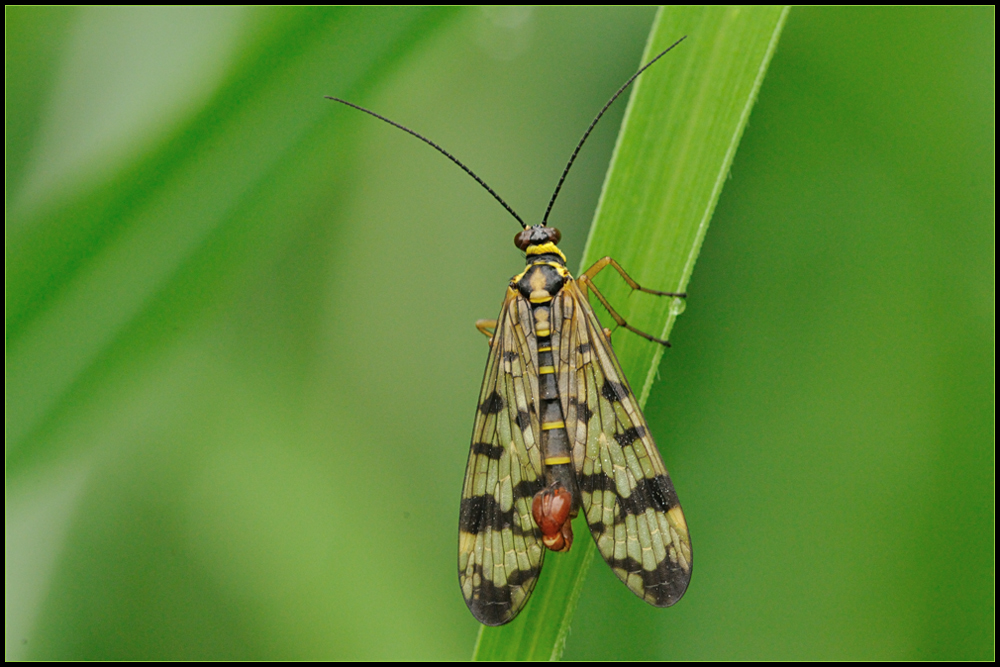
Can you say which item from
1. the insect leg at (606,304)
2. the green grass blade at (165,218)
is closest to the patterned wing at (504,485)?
the insect leg at (606,304)

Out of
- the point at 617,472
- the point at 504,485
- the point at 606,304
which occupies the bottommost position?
the point at 504,485

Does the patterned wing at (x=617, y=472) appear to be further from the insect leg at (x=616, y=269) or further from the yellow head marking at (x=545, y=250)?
the yellow head marking at (x=545, y=250)

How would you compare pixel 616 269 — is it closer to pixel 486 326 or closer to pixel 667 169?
pixel 667 169

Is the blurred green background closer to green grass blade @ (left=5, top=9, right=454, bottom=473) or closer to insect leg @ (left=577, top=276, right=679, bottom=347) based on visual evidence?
green grass blade @ (left=5, top=9, right=454, bottom=473)

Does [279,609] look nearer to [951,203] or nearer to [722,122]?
[722,122]

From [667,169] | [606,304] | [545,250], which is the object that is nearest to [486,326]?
[545,250]

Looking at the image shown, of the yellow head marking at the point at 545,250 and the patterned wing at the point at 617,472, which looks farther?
the yellow head marking at the point at 545,250
